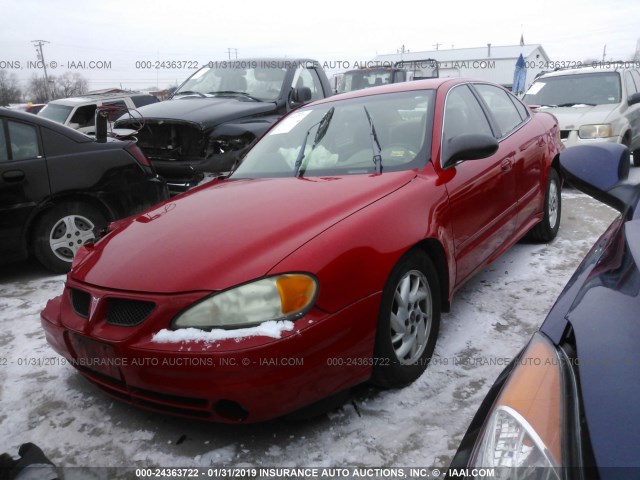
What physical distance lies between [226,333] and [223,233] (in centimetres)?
54

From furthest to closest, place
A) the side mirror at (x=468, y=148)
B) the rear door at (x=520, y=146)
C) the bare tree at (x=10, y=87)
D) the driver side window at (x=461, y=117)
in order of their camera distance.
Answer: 1. the bare tree at (x=10, y=87)
2. the rear door at (x=520, y=146)
3. the driver side window at (x=461, y=117)
4. the side mirror at (x=468, y=148)

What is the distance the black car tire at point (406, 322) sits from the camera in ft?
7.48

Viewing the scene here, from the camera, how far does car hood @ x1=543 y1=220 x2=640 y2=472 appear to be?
946 mm

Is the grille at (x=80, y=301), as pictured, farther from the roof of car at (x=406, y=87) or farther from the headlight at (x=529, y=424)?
the roof of car at (x=406, y=87)

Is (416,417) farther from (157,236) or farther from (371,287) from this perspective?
(157,236)

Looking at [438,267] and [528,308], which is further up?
[438,267]

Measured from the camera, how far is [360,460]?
207 centimetres

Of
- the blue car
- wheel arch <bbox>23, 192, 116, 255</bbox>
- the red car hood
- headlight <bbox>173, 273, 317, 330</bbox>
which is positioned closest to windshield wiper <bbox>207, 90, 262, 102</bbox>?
wheel arch <bbox>23, 192, 116, 255</bbox>

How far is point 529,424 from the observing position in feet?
3.59

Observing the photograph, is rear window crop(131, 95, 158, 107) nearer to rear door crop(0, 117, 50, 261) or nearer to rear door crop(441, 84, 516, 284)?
rear door crop(0, 117, 50, 261)

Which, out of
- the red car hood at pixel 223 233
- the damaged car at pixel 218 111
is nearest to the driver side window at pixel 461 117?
the red car hood at pixel 223 233

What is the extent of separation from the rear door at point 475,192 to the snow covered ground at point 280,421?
0.44 metres

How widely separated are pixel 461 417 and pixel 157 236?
1.60 m

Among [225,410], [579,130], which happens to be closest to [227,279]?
[225,410]
